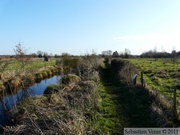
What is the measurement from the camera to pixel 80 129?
7.11 m

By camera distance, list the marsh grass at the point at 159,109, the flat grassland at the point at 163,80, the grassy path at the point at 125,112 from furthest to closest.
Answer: the flat grassland at the point at 163,80 < the grassy path at the point at 125,112 < the marsh grass at the point at 159,109

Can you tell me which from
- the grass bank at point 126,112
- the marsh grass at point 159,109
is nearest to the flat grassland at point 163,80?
the marsh grass at point 159,109

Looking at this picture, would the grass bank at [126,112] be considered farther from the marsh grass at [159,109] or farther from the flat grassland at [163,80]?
the flat grassland at [163,80]

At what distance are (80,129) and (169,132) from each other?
2.95 meters

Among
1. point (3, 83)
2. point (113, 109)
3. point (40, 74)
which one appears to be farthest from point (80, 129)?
point (40, 74)

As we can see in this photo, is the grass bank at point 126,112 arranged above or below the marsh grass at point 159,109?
below

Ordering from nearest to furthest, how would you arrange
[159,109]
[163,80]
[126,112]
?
[159,109] → [126,112] → [163,80]

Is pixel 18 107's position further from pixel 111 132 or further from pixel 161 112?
pixel 161 112

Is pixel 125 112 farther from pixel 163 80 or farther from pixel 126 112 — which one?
pixel 163 80

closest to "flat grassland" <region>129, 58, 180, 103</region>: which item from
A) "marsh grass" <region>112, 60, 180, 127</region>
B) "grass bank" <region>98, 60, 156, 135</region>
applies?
"marsh grass" <region>112, 60, 180, 127</region>

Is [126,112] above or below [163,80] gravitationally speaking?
below

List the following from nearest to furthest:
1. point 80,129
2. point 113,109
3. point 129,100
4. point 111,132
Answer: point 80,129
point 111,132
point 113,109
point 129,100

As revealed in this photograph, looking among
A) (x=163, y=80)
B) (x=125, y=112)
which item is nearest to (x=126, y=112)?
(x=125, y=112)

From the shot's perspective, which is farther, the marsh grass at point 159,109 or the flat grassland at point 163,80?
the flat grassland at point 163,80
